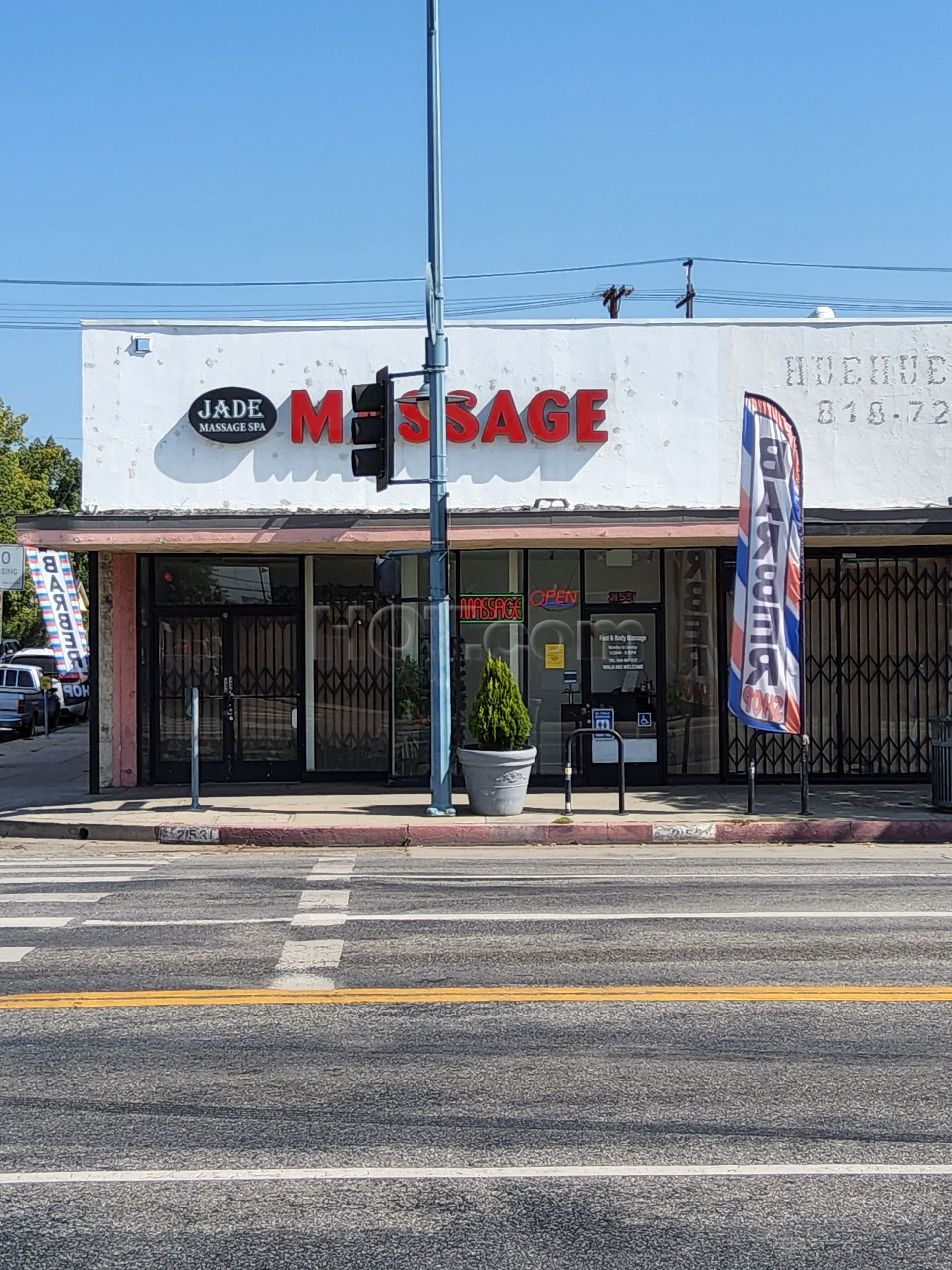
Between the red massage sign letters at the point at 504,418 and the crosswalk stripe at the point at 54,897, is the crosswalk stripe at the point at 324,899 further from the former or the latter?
the red massage sign letters at the point at 504,418

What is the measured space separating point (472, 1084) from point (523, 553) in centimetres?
1241

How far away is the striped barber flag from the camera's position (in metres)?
15.4

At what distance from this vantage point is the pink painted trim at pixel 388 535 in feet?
53.4

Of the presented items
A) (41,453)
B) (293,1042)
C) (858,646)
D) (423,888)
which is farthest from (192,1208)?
(41,453)

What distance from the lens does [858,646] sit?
1812cm

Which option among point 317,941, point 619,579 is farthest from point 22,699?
point 317,941

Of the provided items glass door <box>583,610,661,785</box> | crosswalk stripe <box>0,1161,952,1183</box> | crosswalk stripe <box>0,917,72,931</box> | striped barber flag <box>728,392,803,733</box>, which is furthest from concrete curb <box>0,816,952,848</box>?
crosswalk stripe <box>0,1161,952,1183</box>

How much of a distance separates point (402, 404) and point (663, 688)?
5.07 meters

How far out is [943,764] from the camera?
50.8ft

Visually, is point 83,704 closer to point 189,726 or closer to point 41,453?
point 189,726

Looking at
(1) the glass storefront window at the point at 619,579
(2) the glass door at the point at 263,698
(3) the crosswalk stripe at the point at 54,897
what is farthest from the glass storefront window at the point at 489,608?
(3) the crosswalk stripe at the point at 54,897

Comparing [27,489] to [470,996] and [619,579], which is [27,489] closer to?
[619,579]

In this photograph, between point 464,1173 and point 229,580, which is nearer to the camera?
point 464,1173

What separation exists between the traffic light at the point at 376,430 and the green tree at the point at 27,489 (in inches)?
1084
